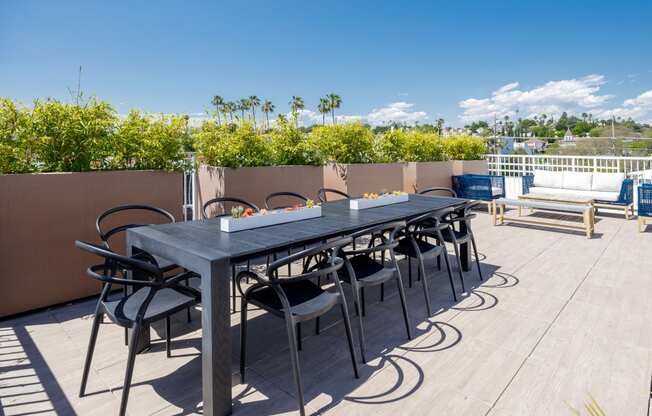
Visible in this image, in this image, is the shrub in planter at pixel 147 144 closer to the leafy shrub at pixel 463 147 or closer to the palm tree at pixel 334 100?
the leafy shrub at pixel 463 147

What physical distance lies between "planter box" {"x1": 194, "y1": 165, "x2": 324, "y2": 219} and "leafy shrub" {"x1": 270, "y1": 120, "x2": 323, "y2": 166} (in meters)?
0.18

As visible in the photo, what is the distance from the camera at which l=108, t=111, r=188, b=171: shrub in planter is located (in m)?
3.54

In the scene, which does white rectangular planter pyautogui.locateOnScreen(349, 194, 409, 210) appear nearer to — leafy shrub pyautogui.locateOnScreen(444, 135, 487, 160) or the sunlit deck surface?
the sunlit deck surface

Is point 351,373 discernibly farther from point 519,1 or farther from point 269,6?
point 519,1

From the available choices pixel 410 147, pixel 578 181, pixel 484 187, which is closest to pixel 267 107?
pixel 410 147

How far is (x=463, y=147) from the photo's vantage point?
881 cm

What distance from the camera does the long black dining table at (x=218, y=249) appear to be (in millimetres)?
1705

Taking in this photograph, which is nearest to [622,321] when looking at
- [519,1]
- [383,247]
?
[383,247]

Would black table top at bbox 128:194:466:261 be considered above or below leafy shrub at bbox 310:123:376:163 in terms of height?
below

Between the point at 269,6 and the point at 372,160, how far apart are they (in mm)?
6741

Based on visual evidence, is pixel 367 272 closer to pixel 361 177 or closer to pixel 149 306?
pixel 149 306

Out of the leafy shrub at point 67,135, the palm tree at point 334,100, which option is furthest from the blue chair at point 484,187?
the palm tree at point 334,100

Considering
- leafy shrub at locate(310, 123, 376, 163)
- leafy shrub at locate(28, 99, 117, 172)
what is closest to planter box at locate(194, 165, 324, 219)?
leafy shrub at locate(310, 123, 376, 163)

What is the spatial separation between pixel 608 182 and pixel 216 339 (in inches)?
292
